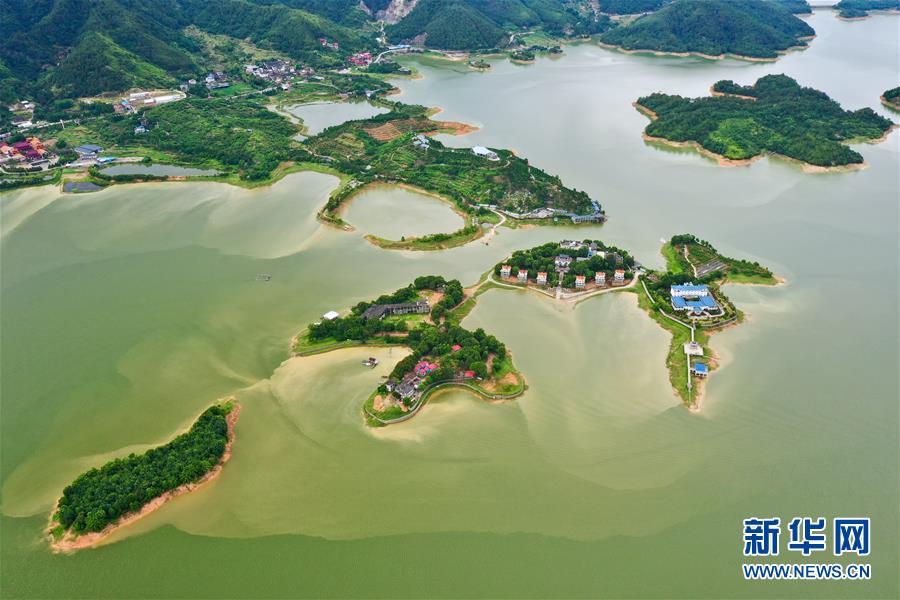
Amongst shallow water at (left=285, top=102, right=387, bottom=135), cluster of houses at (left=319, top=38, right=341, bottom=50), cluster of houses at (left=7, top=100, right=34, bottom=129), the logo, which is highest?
cluster of houses at (left=319, top=38, right=341, bottom=50)

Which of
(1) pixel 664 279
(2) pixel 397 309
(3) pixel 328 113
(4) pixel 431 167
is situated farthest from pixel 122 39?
(1) pixel 664 279

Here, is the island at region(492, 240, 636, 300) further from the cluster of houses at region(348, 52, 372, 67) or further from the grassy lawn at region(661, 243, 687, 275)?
the cluster of houses at region(348, 52, 372, 67)

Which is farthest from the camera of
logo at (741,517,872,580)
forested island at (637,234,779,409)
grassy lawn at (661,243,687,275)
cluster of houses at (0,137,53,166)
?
cluster of houses at (0,137,53,166)

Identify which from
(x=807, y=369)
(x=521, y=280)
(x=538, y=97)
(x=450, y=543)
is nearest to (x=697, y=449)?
(x=807, y=369)

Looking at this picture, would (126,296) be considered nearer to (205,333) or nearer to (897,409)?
(205,333)

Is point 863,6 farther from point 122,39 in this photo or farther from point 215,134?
point 122,39

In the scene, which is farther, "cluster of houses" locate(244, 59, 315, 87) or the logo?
"cluster of houses" locate(244, 59, 315, 87)

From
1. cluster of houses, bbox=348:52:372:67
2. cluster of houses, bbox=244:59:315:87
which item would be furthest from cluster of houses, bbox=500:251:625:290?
cluster of houses, bbox=348:52:372:67
